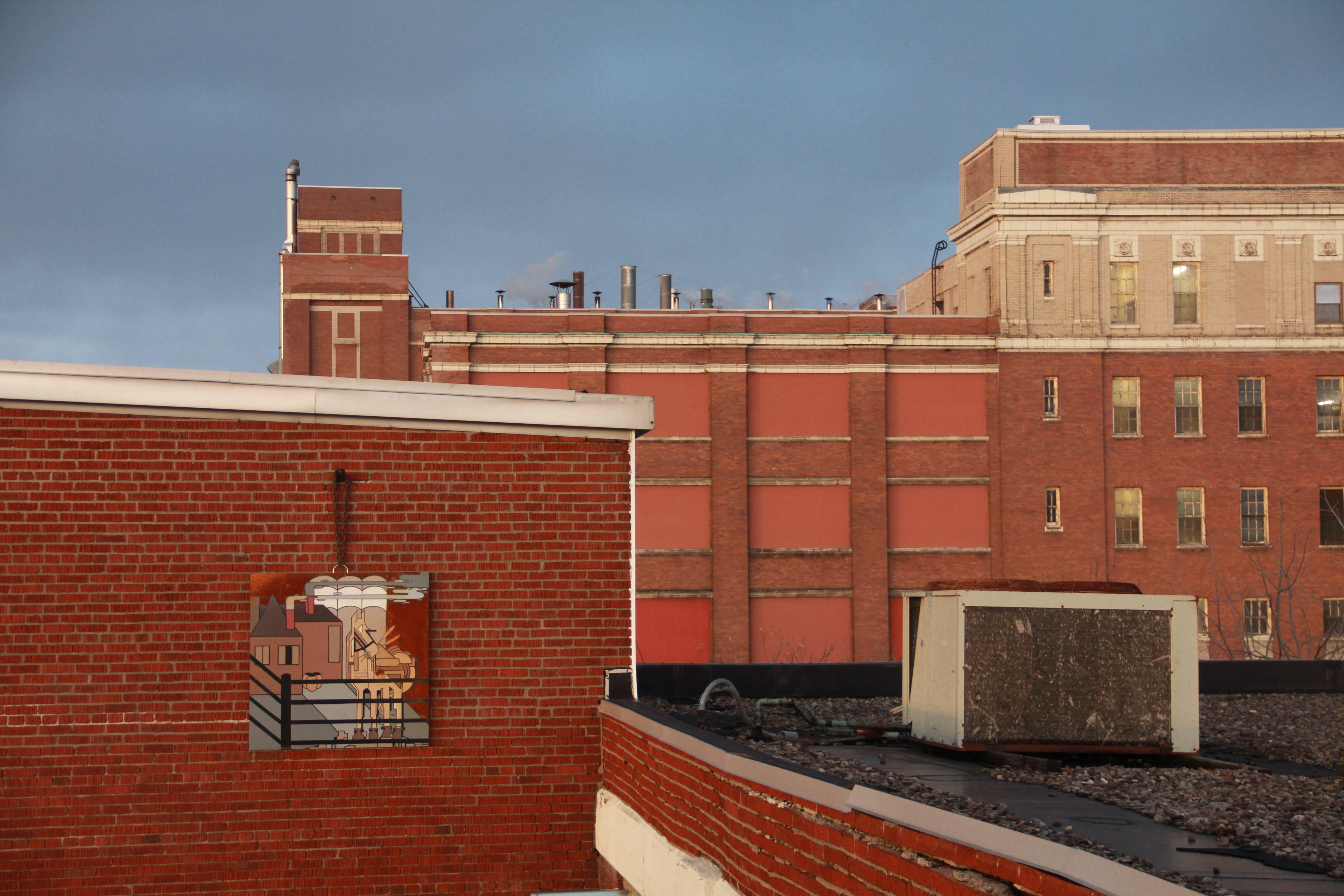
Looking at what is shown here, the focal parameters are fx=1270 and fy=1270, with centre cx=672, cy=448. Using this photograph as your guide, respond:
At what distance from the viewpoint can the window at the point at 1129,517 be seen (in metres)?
49.1

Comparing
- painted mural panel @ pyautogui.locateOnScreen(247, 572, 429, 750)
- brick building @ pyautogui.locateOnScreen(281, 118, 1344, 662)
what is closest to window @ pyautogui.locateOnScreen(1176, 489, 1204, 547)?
brick building @ pyautogui.locateOnScreen(281, 118, 1344, 662)

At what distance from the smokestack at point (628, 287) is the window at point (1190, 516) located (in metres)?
24.5

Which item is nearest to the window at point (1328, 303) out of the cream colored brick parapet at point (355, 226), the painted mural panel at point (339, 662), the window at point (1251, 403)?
the window at point (1251, 403)

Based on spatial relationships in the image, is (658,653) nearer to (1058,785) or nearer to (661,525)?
(661,525)

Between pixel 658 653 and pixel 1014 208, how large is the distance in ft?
71.7

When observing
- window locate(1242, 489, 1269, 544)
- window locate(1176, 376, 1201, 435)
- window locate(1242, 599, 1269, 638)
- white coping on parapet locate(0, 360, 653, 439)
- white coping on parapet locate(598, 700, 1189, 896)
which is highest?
window locate(1176, 376, 1201, 435)

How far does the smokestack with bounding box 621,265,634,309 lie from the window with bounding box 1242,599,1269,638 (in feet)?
93.0

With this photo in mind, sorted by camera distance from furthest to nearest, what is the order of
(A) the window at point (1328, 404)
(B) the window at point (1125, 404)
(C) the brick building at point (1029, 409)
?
(A) the window at point (1328, 404) < (B) the window at point (1125, 404) < (C) the brick building at point (1029, 409)

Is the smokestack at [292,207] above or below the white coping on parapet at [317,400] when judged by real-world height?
above

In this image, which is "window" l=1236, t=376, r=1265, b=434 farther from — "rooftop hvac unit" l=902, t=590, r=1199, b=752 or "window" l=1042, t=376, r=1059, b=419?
"rooftop hvac unit" l=902, t=590, r=1199, b=752

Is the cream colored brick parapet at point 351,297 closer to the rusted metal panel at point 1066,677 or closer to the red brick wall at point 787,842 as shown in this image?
the rusted metal panel at point 1066,677

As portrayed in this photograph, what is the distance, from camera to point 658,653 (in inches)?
1838

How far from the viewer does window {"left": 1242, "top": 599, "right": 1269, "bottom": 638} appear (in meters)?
48.6

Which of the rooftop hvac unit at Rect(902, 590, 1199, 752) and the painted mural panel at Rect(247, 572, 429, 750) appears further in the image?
the painted mural panel at Rect(247, 572, 429, 750)
